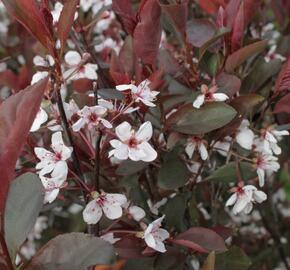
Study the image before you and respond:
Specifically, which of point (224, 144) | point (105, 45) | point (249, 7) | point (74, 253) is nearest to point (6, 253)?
point (74, 253)

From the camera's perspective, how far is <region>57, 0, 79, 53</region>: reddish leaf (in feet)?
2.90

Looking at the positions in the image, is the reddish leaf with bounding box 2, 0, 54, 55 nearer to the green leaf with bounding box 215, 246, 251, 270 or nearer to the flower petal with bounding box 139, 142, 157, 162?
the flower petal with bounding box 139, 142, 157, 162

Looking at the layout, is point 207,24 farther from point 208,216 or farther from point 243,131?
point 208,216

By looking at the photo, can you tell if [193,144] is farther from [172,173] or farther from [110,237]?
[110,237]

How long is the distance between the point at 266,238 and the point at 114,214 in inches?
38.3

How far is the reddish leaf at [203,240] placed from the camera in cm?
93

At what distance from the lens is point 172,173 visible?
1040 millimetres

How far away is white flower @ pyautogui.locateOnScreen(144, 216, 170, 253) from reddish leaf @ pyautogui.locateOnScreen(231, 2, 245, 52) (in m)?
0.35

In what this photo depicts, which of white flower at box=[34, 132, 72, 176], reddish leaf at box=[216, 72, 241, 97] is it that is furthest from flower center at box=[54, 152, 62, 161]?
reddish leaf at box=[216, 72, 241, 97]

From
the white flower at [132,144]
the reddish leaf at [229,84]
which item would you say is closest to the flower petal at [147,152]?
the white flower at [132,144]

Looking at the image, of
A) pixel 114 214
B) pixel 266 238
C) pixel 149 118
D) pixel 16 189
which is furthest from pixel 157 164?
pixel 266 238

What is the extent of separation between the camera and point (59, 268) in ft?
2.52

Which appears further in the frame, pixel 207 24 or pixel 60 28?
pixel 207 24

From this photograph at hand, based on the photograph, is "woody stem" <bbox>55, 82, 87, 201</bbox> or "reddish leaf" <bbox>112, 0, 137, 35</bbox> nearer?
"woody stem" <bbox>55, 82, 87, 201</bbox>
